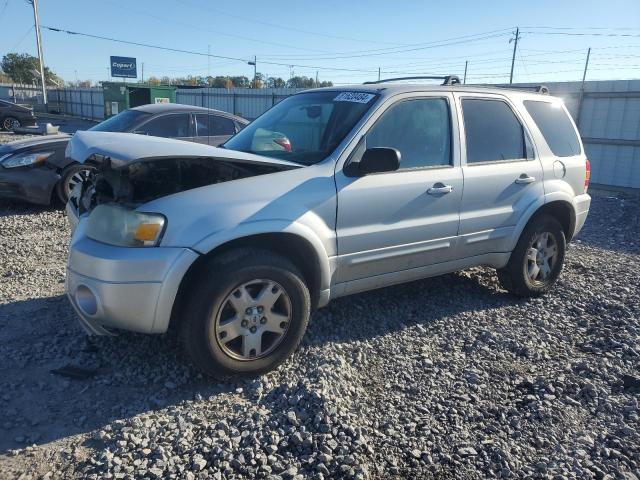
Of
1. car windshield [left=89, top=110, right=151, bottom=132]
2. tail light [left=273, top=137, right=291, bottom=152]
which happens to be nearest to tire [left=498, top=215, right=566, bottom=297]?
tail light [left=273, top=137, right=291, bottom=152]

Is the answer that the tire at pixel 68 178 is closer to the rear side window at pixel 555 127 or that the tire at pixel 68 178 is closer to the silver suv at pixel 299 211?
the silver suv at pixel 299 211

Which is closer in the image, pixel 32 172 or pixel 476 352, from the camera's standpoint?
pixel 476 352

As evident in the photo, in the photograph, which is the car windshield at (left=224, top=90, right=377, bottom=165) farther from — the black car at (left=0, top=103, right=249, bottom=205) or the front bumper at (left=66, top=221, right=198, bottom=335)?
the black car at (left=0, top=103, right=249, bottom=205)

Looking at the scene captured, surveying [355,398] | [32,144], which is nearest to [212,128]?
[32,144]

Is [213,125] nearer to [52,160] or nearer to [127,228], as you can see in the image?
[52,160]

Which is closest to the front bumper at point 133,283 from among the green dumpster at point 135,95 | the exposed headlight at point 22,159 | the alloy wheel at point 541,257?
the alloy wheel at point 541,257

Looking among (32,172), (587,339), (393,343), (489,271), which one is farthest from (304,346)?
(32,172)

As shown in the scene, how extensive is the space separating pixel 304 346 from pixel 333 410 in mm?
903

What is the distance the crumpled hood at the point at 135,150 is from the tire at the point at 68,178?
4.04 m

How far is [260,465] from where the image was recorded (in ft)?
8.93

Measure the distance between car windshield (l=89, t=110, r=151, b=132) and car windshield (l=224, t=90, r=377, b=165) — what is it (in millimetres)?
3849

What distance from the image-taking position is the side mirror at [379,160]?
3600mm

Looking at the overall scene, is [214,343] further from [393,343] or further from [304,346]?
[393,343]

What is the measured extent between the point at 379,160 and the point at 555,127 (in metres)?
2.61
